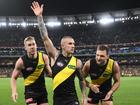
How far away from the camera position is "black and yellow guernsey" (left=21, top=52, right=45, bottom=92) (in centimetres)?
994

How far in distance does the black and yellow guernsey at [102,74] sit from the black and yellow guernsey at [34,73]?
1356 mm

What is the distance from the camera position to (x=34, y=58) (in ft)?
32.7

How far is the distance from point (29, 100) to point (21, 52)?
73027mm

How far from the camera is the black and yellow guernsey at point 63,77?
26.3 feet

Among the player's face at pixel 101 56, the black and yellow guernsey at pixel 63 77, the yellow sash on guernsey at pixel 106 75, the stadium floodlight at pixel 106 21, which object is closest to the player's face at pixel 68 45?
the black and yellow guernsey at pixel 63 77

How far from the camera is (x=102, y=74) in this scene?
394 inches

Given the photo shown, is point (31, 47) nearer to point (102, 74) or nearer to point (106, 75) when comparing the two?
point (102, 74)

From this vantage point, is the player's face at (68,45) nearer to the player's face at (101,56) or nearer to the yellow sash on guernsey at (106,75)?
the player's face at (101,56)

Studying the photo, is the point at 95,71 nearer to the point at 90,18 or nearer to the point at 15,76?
the point at 15,76

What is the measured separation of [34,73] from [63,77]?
2.11 meters

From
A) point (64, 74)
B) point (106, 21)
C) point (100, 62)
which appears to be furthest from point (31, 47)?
point (106, 21)

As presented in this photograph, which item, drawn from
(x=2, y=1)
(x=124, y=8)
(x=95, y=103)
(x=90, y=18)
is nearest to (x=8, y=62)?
(x=2, y=1)

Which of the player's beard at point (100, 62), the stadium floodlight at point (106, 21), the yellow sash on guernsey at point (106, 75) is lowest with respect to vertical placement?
the yellow sash on guernsey at point (106, 75)

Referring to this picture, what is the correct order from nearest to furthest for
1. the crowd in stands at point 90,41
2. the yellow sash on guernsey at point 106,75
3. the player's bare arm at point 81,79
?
the player's bare arm at point 81,79 → the yellow sash on guernsey at point 106,75 → the crowd in stands at point 90,41
